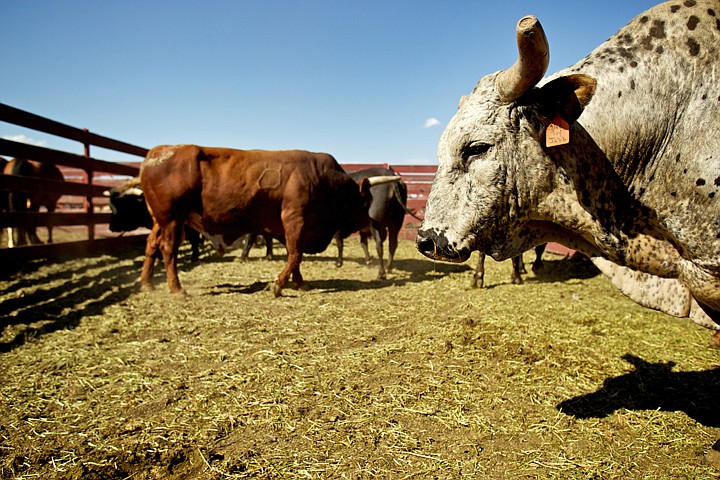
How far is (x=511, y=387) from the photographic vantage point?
3107mm

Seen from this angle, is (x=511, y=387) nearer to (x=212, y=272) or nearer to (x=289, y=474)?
(x=289, y=474)

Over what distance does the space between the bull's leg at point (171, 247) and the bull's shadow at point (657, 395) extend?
5.01 metres

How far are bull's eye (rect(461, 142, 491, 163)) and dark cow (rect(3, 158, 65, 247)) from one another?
9336 mm

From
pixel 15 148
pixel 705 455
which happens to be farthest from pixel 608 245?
pixel 15 148

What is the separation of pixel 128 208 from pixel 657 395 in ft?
29.0

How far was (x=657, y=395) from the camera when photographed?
300 centimetres

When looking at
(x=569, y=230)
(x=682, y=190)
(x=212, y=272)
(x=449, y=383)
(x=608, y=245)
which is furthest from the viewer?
(x=212, y=272)

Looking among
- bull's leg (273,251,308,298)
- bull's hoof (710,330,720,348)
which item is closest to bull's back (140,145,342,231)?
bull's leg (273,251,308,298)

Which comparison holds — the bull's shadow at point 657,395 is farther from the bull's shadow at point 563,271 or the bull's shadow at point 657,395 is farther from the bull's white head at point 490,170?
the bull's shadow at point 563,271

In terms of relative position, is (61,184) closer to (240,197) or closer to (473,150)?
(240,197)

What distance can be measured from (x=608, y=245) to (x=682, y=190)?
14.7 inches

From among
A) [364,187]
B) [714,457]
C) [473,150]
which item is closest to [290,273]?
[364,187]

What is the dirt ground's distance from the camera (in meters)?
2.26

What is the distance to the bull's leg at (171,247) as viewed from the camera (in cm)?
604
